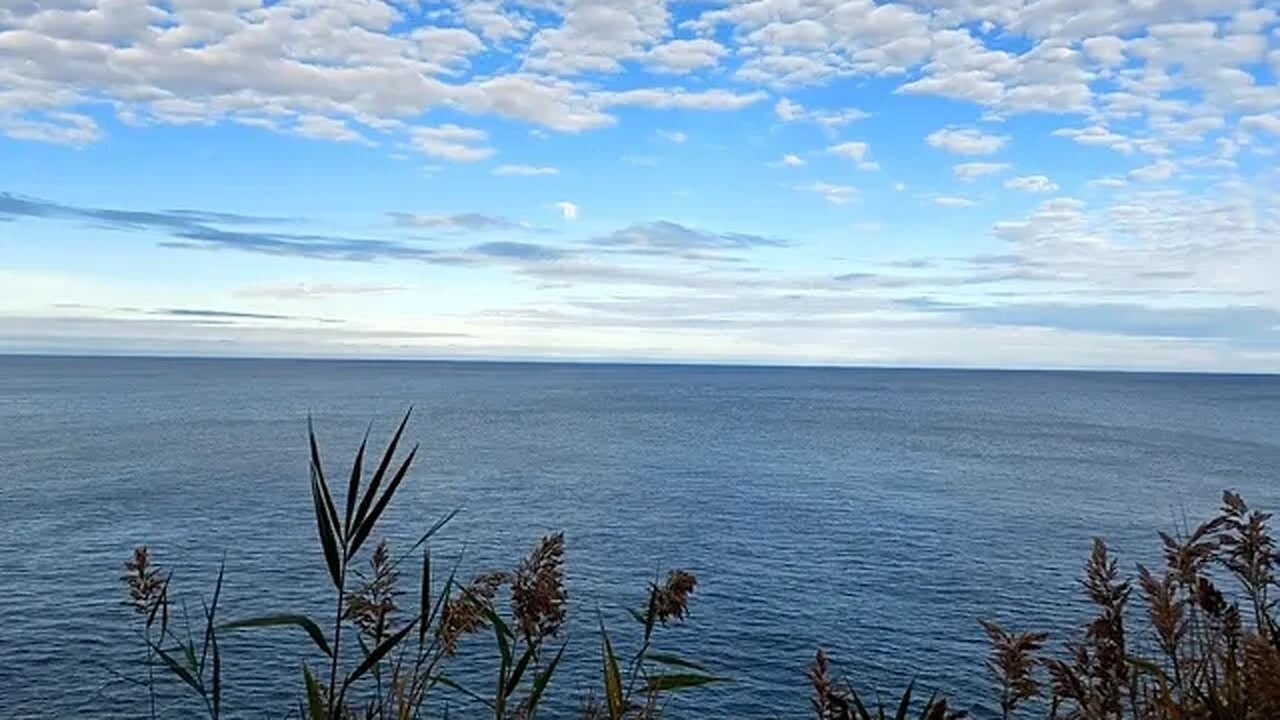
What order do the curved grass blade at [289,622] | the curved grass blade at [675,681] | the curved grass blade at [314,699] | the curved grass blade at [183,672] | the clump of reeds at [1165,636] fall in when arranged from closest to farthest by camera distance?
the curved grass blade at [314,699] < the curved grass blade at [289,622] < the curved grass blade at [183,672] < the curved grass blade at [675,681] < the clump of reeds at [1165,636]

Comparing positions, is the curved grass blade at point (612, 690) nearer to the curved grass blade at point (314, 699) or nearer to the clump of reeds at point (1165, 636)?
the curved grass blade at point (314, 699)

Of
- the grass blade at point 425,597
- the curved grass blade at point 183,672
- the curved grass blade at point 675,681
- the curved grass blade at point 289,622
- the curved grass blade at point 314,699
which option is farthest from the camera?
the curved grass blade at point 675,681

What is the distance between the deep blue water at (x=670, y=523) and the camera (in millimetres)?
33938

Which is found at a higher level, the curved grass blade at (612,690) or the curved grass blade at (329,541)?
the curved grass blade at (329,541)

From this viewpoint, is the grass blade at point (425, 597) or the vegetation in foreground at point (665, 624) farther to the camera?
the grass blade at point (425, 597)

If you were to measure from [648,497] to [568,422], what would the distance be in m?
59.4

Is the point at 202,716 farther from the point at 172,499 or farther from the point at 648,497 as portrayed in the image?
the point at 648,497

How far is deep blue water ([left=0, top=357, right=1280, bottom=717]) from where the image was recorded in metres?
33.9

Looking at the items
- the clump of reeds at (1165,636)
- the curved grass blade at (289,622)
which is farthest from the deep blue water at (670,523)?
the curved grass blade at (289,622)

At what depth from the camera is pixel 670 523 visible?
58.2 meters

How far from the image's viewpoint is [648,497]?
67250 millimetres

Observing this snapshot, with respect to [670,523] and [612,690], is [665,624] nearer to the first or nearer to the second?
[612,690]

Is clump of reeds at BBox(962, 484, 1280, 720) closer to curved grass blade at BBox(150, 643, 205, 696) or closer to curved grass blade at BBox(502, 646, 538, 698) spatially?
curved grass blade at BBox(502, 646, 538, 698)

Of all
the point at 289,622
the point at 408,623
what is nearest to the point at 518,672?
the point at 408,623
